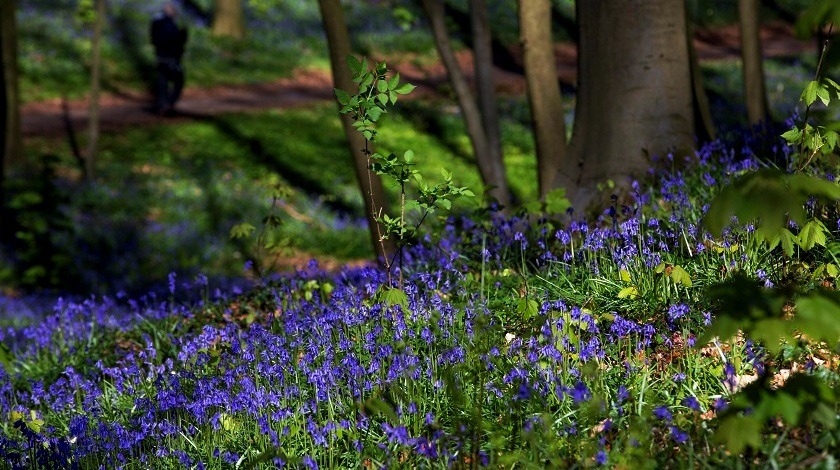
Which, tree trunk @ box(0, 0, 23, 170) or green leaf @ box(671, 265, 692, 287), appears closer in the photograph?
green leaf @ box(671, 265, 692, 287)

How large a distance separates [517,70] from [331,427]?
82.4ft

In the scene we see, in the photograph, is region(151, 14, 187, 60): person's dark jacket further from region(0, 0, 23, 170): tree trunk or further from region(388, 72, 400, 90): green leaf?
region(388, 72, 400, 90): green leaf

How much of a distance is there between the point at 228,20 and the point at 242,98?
7.07m

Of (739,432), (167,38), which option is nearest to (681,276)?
(739,432)

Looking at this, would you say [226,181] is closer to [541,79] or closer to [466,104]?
[466,104]

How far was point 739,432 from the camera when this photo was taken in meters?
2.85

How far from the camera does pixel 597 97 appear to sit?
7297 mm

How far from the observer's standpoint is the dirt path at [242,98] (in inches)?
731

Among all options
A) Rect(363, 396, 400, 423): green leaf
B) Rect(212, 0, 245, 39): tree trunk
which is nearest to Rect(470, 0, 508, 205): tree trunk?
Rect(363, 396, 400, 423): green leaf

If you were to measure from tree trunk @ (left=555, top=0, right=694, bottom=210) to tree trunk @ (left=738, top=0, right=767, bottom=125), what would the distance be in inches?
177

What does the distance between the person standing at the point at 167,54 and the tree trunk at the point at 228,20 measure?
332 inches

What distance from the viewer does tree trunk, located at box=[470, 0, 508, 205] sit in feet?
34.5

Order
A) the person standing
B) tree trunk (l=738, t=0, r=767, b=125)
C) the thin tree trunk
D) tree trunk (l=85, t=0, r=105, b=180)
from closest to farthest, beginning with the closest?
the thin tree trunk, tree trunk (l=738, t=0, r=767, b=125), tree trunk (l=85, t=0, r=105, b=180), the person standing

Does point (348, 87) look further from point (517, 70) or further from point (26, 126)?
point (517, 70)
